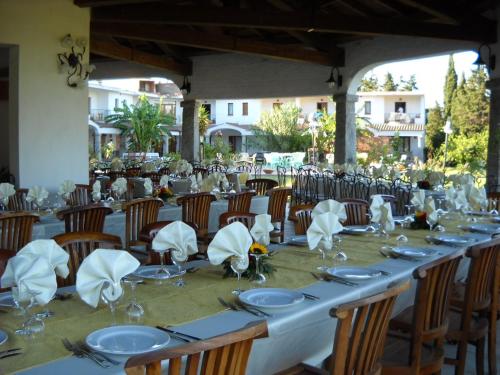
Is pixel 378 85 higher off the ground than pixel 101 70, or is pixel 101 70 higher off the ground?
pixel 378 85

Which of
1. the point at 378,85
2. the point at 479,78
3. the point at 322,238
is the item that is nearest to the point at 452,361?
the point at 322,238

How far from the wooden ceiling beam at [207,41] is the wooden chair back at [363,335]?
7.96 metres

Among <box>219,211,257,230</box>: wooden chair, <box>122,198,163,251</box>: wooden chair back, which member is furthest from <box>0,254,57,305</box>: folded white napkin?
<box>122,198,163,251</box>: wooden chair back

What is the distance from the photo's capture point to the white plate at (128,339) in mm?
1901

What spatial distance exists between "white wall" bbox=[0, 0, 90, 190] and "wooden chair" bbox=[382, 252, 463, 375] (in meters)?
5.41

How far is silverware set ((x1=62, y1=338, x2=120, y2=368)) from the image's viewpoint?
1.79m

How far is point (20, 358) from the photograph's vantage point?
1828 mm

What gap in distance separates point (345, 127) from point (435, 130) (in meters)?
20.3

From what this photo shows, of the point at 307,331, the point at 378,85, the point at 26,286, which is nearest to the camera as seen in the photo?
the point at 26,286

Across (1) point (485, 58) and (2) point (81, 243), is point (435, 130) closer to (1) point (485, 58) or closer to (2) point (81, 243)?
(1) point (485, 58)

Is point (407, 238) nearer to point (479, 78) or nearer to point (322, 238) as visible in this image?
point (322, 238)

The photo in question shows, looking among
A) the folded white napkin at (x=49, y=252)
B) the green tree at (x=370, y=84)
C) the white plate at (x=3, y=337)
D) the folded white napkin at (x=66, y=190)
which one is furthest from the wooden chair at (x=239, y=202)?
the green tree at (x=370, y=84)

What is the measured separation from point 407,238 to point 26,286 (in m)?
2.82

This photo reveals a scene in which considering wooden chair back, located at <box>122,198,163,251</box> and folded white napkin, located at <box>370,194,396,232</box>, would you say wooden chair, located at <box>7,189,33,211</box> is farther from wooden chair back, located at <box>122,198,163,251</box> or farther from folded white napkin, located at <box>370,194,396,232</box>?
folded white napkin, located at <box>370,194,396,232</box>
